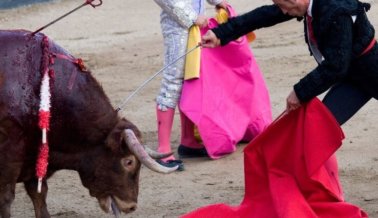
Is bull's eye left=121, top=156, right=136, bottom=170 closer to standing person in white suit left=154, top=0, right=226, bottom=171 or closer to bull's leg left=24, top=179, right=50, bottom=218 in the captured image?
bull's leg left=24, top=179, right=50, bottom=218

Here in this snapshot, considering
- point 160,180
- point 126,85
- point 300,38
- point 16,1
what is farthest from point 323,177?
point 16,1

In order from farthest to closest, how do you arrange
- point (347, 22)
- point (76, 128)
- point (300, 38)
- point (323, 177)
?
point (300, 38), point (76, 128), point (323, 177), point (347, 22)

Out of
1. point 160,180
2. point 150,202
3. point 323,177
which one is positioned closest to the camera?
point 323,177

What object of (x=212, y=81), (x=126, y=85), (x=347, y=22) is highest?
(x=347, y=22)

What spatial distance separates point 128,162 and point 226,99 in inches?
58.6

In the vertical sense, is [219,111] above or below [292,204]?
below

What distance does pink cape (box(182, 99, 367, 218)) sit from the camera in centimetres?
462

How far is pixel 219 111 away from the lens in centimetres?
635

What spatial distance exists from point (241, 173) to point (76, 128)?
142 centimetres

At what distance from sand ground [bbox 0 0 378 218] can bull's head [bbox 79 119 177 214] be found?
14.9 inches

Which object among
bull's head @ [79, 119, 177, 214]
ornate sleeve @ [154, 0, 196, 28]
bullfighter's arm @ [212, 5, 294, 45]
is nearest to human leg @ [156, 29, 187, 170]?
ornate sleeve @ [154, 0, 196, 28]

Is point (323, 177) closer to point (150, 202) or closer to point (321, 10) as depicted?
point (321, 10)

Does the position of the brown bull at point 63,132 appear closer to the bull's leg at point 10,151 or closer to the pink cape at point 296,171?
the bull's leg at point 10,151

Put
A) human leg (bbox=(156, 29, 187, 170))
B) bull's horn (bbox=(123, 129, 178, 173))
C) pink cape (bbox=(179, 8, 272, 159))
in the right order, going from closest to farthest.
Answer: bull's horn (bbox=(123, 129, 178, 173))
human leg (bbox=(156, 29, 187, 170))
pink cape (bbox=(179, 8, 272, 159))
